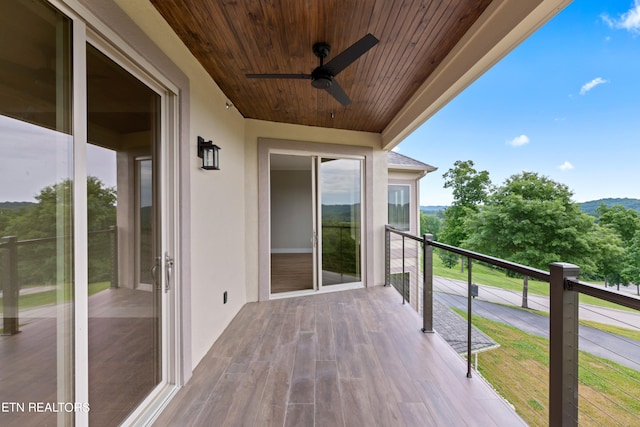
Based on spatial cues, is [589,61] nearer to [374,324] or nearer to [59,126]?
[374,324]

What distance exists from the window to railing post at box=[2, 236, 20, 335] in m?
6.32

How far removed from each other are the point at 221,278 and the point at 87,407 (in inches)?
64.2

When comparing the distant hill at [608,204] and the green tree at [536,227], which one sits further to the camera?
the green tree at [536,227]

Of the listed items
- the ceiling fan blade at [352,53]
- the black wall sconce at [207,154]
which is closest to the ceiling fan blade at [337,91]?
the ceiling fan blade at [352,53]

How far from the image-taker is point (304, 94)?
3131mm

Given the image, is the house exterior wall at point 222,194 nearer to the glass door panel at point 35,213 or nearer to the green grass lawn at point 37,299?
the glass door panel at point 35,213

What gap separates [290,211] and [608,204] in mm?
12423

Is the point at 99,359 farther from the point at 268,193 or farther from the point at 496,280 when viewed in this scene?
the point at 496,280

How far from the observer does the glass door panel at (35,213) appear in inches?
36.9

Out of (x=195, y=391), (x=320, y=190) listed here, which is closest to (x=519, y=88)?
(x=320, y=190)

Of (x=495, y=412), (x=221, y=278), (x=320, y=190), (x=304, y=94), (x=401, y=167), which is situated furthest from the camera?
(x=401, y=167)

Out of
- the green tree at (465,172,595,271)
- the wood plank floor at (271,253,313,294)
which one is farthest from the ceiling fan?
the green tree at (465,172,595,271)

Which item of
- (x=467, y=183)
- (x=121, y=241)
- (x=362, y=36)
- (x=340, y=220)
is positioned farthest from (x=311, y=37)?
(x=467, y=183)

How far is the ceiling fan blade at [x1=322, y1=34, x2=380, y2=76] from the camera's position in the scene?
1.75 metres
